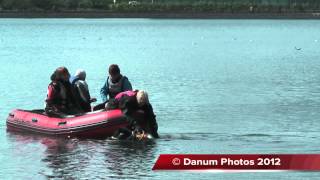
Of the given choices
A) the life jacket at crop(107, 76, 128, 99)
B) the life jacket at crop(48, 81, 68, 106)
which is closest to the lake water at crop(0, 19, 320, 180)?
the life jacket at crop(48, 81, 68, 106)

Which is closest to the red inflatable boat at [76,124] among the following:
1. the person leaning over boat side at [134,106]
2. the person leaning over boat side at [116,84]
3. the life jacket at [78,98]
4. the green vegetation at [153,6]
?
the person leaning over boat side at [134,106]

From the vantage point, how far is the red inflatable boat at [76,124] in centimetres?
2561

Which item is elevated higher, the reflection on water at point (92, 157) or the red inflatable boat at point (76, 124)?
the red inflatable boat at point (76, 124)

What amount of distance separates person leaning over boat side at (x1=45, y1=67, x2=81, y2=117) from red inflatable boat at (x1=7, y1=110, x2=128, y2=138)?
27 centimetres

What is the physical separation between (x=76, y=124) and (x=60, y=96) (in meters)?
0.96

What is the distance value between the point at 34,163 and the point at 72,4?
563 feet

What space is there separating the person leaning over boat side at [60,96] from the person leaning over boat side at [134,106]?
1414 millimetres

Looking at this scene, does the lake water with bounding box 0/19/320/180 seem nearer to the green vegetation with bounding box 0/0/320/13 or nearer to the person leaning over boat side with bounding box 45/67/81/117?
the person leaning over boat side with bounding box 45/67/81/117

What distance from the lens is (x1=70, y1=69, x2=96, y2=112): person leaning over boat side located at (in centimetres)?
2680

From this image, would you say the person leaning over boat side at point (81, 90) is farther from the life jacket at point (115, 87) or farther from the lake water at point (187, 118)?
the lake water at point (187, 118)

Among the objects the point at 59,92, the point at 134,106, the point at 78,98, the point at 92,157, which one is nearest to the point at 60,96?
the point at 59,92

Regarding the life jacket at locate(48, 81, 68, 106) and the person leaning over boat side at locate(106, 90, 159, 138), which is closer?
the person leaning over boat side at locate(106, 90, 159, 138)

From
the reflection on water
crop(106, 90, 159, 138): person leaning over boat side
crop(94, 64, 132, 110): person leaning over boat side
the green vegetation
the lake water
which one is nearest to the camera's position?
the reflection on water

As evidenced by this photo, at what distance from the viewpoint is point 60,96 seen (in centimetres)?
2677
